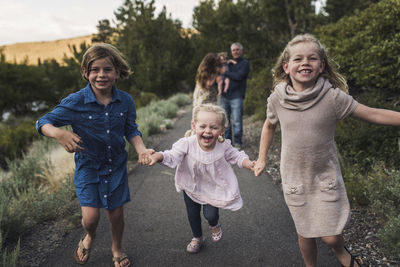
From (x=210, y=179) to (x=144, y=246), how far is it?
1.09m

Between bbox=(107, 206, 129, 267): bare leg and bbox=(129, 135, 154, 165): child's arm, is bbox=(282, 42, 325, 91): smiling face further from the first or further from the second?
bbox=(107, 206, 129, 267): bare leg

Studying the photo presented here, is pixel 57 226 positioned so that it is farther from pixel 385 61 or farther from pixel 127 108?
pixel 385 61

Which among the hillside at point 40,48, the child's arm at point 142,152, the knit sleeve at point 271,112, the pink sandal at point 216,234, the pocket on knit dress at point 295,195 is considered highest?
the hillside at point 40,48

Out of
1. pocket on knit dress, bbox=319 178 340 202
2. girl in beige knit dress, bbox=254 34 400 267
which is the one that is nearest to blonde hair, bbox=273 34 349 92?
girl in beige knit dress, bbox=254 34 400 267

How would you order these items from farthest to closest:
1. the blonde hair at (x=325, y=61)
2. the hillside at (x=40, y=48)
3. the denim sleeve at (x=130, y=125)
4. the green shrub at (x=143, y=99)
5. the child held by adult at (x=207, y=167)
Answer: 1. the hillside at (x=40, y=48)
2. the green shrub at (x=143, y=99)
3. the denim sleeve at (x=130, y=125)
4. the child held by adult at (x=207, y=167)
5. the blonde hair at (x=325, y=61)

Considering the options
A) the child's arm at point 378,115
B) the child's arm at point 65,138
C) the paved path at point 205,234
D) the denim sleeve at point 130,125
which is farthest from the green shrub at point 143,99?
the child's arm at point 378,115

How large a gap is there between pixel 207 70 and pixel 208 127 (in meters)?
3.61

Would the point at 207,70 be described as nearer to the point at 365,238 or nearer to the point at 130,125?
the point at 130,125

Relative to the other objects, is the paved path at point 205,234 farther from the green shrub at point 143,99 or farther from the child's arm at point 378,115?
the green shrub at point 143,99

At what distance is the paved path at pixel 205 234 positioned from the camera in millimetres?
2879

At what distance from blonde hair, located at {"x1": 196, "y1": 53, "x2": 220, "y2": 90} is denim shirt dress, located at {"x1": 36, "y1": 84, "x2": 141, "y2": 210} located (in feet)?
11.3

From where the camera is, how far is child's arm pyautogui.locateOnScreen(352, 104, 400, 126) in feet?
6.26

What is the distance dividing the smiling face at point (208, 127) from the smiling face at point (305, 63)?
78 cm

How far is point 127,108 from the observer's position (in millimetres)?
2805
